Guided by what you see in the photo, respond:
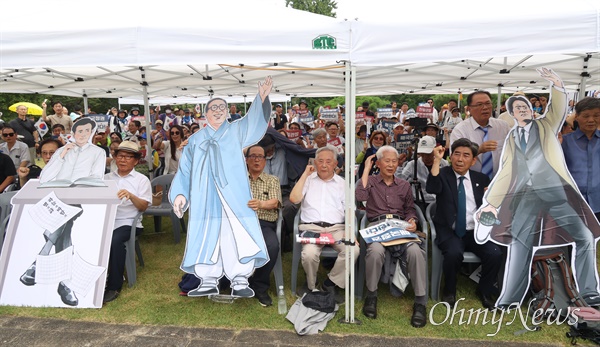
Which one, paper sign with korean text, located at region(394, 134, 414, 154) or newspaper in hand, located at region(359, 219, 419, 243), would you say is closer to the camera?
newspaper in hand, located at region(359, 219, 419, 243)

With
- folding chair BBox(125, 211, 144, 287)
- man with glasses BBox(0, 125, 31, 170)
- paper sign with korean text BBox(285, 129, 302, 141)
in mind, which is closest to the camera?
folding chair BBox(125, 211, 144, 287)

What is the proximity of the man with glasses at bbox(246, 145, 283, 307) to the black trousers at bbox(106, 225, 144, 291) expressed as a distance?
1.21 meters

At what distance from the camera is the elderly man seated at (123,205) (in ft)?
11.6

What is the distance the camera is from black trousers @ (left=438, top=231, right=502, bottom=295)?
10.5 feet

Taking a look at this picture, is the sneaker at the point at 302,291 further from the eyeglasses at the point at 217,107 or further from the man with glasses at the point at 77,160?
the man with glasses at the point at 77,160

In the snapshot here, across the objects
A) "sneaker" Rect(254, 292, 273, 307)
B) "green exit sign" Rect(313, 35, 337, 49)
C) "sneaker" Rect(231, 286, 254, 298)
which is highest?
"green exit sign" Rect(313, 35, 337, 49)

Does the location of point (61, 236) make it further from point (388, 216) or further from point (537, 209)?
point (537, 209)

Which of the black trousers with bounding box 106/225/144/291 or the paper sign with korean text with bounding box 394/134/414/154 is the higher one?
the paper sign with korean text with bounding box 394/134/414/154

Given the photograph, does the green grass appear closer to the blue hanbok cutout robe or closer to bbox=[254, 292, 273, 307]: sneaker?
bbox=[254, 292, 273, 307]: sneaker

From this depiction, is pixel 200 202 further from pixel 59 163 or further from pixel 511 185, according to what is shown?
pixel 511 185

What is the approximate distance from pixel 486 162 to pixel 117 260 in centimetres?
357

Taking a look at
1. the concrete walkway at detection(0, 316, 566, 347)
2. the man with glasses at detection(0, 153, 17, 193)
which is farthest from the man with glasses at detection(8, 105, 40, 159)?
the concrete walkway at detection(0, 316, 566, 347)

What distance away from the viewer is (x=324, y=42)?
8.73 feet

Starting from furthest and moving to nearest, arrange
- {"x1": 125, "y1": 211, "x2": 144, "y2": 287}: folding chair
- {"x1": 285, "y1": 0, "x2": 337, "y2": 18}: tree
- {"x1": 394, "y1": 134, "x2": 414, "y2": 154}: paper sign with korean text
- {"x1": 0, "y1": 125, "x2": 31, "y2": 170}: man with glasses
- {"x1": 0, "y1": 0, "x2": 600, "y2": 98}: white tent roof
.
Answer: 1. {"x1": 285, "y1": 0, "x2": 337, "y2": 18}: tree
2. {"x1": 0, "y1": 125, "x2": 31, "y2": 170}: man with glasses
3. {"x1": 394, "y1": 134, "x2": 414, "y2": 154}: paper sign with korean text
4. {"x1": 125, "y1": 211, "x2": 144, "y2": 287}: folding chair
5. {"x1": 0, "y1": 0, "x2": 600, "y2": 98}: white tent roof
